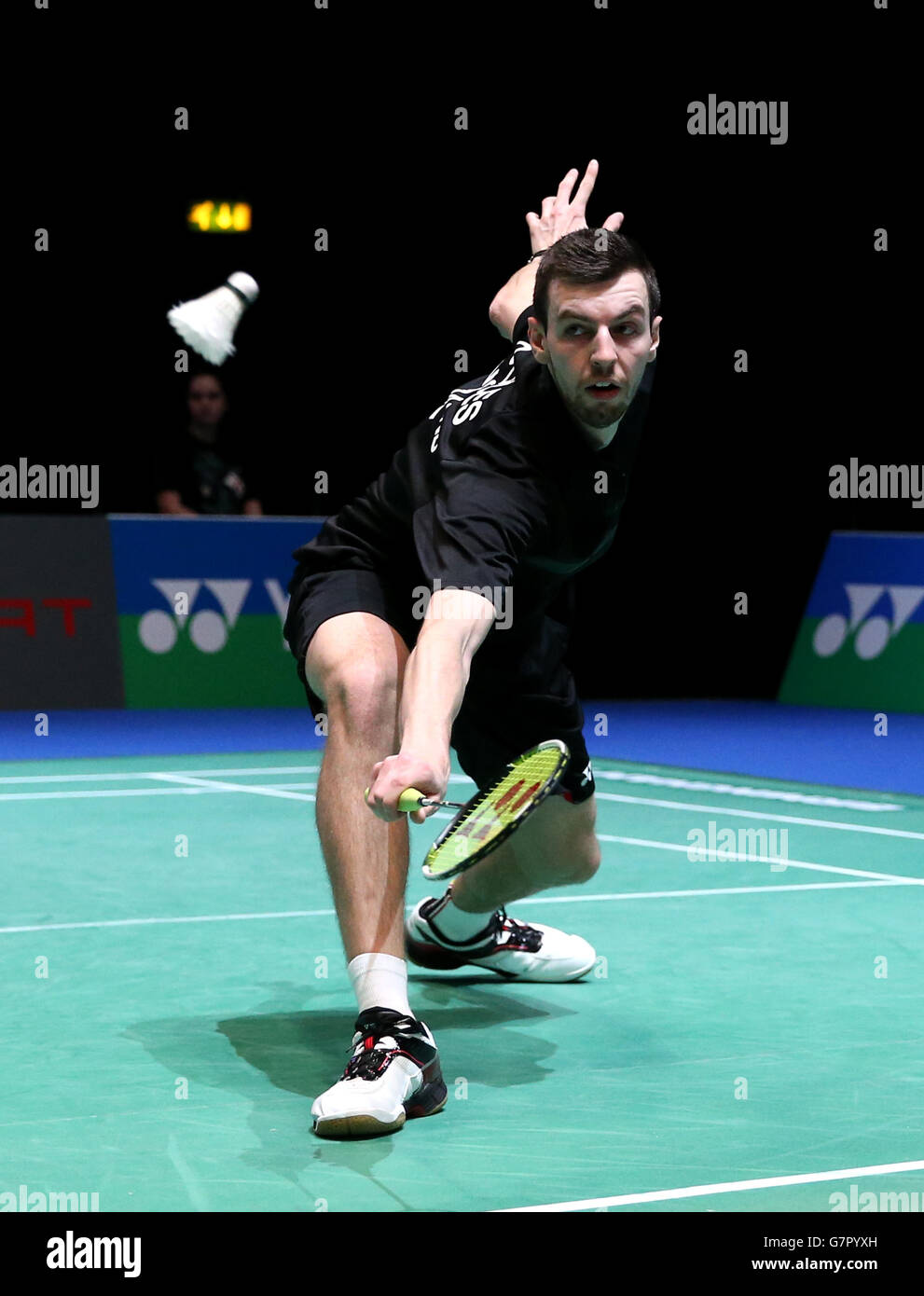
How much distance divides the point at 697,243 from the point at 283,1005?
10.8 meters

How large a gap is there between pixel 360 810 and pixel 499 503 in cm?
65

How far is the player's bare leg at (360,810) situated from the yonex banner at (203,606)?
8.10m

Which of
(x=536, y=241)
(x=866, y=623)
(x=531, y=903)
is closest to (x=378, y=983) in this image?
(x=536, y=241)

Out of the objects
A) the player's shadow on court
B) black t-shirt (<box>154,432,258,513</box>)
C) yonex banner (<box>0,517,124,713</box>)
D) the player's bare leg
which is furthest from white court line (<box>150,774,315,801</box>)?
the player's bare leg

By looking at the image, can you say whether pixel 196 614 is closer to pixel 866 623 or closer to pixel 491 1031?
pixel 866 623

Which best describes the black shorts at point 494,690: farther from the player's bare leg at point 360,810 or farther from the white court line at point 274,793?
the white court line at point 274,793

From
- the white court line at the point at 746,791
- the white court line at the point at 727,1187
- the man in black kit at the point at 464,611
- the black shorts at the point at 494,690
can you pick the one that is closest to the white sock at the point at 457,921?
the man in black kit at the point at 464,611

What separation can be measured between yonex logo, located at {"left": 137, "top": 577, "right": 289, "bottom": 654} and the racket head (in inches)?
340

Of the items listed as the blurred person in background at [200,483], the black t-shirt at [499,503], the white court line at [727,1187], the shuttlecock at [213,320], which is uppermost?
A: the shuttlecock at [213,320]

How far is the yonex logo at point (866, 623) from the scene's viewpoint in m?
12.3

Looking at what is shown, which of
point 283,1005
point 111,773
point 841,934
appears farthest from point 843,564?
point 283,1005

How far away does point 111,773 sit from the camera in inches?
363

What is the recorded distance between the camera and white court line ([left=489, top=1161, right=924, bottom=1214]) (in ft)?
10.2

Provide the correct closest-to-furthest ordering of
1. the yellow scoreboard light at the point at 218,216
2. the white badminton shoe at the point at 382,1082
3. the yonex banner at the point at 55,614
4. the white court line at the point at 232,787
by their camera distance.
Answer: the white badminton shoe at the point at 382,1082
the white court line at the point at 232,787
the yonex banner at the point at 55,614
the yellow scoreboard light at the point at 218,216
